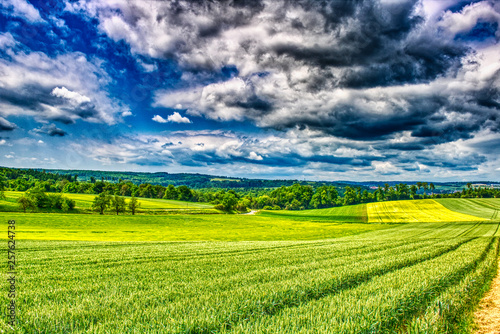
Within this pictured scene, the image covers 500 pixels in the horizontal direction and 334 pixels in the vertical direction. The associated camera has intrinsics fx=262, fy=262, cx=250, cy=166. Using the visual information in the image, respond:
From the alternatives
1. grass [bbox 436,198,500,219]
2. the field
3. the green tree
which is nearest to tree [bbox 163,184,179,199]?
the green tree

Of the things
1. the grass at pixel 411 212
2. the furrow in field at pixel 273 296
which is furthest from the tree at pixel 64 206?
the grass at pixel 411 212

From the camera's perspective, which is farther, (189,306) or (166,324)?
(189,306)

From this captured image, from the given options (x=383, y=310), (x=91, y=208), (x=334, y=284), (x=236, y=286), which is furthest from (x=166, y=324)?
(x=91, y=208)

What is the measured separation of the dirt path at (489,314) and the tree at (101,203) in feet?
332

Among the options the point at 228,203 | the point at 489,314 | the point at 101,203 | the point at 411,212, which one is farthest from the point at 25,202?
the point at 411,212

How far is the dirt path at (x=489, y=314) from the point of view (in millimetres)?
6965

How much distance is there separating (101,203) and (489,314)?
102 meters

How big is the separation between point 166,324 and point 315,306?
3.63 m

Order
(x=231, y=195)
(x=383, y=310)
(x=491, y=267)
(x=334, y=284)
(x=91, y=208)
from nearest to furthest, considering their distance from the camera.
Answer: (x=383, y=310) < (x=334, y=284) < (x=491, y=267) < (x=91, y=208) < (x=231, y=195)

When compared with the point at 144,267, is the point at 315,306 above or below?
above

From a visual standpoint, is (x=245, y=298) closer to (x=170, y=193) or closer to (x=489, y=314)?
(x=489, y=314)

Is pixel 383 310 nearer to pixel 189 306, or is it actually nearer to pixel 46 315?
pixel 189 306

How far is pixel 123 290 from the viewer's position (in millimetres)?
8359

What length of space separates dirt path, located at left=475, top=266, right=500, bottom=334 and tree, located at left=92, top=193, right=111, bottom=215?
332 feet
